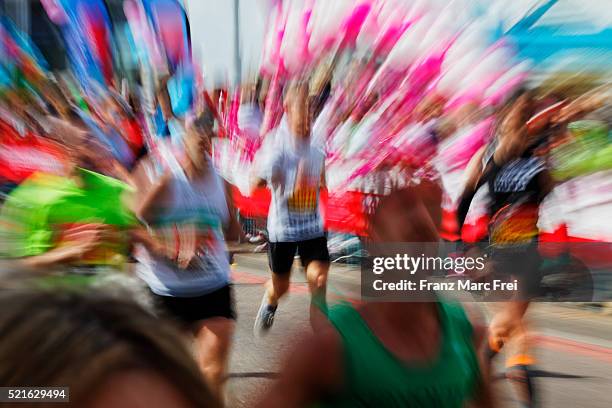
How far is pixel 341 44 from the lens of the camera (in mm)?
2197

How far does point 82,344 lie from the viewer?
0.67 metres

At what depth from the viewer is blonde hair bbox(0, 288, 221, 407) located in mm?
650

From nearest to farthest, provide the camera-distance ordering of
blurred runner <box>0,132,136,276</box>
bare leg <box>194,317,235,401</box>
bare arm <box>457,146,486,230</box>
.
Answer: blurred runner <box>0,132,136,276</box> < bare leg <box>194,317,235,401</box> < bare arm <box>457,146,486,230</box>

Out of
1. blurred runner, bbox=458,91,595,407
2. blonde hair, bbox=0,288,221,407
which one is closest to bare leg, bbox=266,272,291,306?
blurred runner, bbox=458,91,595,407

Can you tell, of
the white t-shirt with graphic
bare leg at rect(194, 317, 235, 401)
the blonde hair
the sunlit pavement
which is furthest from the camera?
the sunlit pavement

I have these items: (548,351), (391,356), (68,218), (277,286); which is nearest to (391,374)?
(391,356)

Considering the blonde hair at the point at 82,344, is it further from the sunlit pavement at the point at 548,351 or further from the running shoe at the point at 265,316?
the running shoe at the point at 265,316

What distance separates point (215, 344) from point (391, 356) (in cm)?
148

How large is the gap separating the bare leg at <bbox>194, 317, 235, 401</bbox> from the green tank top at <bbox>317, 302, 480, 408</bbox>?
1.36 m

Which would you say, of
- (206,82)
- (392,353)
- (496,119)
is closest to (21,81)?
(206,82)

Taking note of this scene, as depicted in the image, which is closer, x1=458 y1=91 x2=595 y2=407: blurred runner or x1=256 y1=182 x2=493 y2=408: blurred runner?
x1=256 y1=182 x2=493 y2=408: blurred runner

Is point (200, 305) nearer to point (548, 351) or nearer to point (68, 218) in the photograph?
point (68, 218)

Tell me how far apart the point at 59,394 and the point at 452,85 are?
1.78 metres

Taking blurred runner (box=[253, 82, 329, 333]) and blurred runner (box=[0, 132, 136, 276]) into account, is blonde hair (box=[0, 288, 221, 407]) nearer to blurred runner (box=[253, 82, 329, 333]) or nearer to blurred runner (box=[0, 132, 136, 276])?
blurred runner (box=[0, 132, 136, 276])
